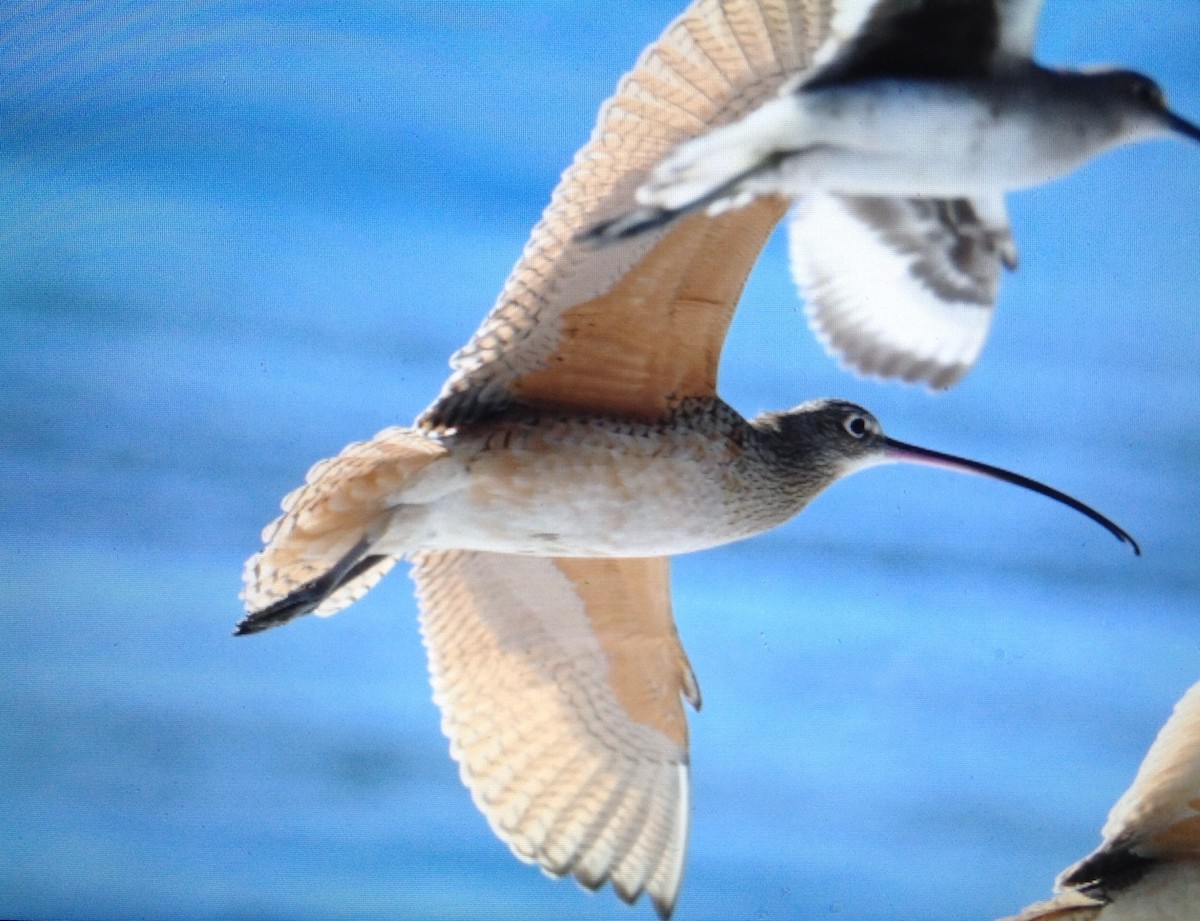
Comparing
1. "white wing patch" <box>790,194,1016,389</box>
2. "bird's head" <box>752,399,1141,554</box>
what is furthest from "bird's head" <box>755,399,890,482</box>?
"white wing patch" <box>790,194,1016,389</box>

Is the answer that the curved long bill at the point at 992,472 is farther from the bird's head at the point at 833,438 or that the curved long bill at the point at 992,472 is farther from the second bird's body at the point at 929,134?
the second bird's body at the point at 929,134

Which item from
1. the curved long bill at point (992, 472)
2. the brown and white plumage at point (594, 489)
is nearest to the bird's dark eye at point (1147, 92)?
the brown and white plumage at point (594, 489)

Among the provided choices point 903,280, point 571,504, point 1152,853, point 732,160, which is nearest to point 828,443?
point 571,504

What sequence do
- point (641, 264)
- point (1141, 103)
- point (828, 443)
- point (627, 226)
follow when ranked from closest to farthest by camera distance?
point (1141, 103), point (627, 226), point (641, 264), point (828, 443)

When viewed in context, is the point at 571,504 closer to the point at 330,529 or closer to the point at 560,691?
the point at 330,529

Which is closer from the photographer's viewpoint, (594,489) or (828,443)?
(594,489)

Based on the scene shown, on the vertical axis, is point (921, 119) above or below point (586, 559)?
below

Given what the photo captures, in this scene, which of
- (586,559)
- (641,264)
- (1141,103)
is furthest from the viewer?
(586,559)
